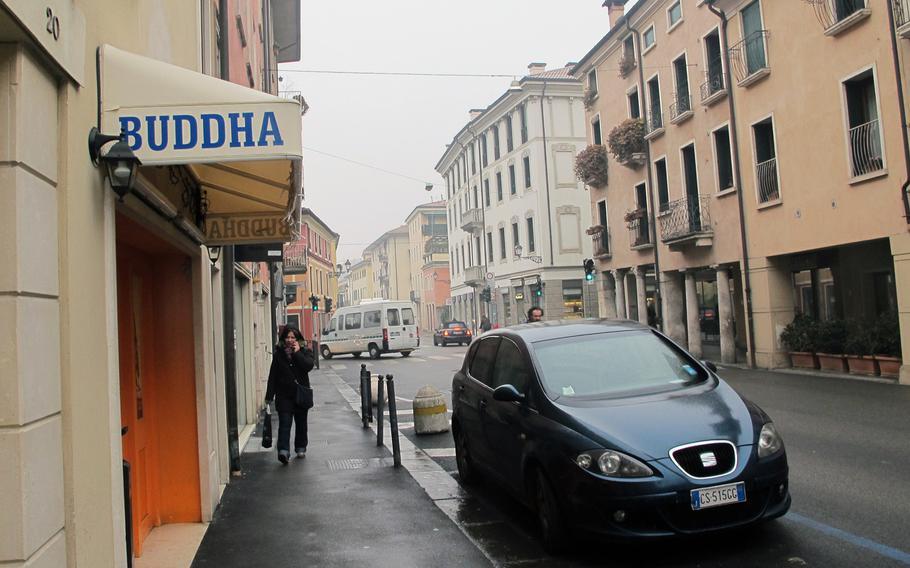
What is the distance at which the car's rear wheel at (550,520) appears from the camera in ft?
16.7

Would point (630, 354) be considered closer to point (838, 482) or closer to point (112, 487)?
point (838, 482)

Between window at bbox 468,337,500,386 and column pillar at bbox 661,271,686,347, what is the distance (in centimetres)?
1838

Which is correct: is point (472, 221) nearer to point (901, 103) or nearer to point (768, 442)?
point (901, 103)

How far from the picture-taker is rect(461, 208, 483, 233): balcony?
2009 inches

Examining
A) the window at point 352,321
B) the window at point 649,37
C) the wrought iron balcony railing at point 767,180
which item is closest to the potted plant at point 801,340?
the wrought iron balcony railing at point 767,180

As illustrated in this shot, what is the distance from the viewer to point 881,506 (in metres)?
5.83

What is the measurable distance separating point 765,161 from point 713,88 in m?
3.28

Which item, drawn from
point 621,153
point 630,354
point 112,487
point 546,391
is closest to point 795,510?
point 630,354

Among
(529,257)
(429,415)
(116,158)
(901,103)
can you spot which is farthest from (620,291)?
(116,158)

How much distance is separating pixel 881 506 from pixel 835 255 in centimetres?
1458

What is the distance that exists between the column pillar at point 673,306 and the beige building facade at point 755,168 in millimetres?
47

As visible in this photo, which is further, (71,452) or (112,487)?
(112,487)

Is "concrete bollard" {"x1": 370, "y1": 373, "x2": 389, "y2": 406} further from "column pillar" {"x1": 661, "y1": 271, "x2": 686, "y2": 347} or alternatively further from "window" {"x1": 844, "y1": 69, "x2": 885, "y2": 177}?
"column pillar" {"x1": 661, "y1": 271, "x2": 686, "y2": 347}

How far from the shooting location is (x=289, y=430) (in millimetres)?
9234
